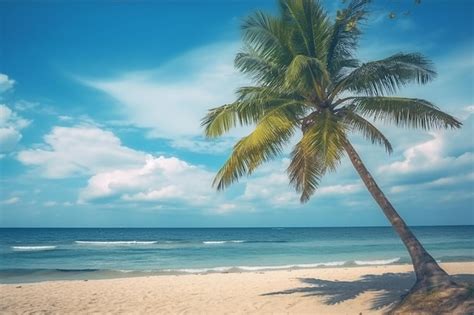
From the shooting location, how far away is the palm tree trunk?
716cm

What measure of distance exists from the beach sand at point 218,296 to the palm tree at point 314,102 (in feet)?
7.25

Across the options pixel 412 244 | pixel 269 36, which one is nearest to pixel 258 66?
pixel 269 36

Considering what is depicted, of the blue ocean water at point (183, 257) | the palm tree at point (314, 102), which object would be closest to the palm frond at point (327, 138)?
the palm tree at point (314, 102)

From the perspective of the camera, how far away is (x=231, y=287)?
12055 millimetres

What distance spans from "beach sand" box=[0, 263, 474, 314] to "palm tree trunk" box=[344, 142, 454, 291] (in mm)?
1143

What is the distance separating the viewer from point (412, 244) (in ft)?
24.9

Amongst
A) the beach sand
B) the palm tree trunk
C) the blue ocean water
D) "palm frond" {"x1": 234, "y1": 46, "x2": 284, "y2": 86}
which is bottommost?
the blue ocean water

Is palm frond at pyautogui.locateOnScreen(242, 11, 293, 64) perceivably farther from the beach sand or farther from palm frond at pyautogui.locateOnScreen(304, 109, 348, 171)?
the beach sand

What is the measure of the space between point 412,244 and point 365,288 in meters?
3.41

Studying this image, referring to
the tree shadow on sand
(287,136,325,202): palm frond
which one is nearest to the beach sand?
the tree shadow on sand

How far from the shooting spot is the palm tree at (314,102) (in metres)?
7.69

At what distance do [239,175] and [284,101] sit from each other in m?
2.02

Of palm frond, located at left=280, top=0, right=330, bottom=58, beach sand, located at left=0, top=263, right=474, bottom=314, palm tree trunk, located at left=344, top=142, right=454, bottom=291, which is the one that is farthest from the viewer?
beach sand, located at left=0, top=263, right=474, bottom=314

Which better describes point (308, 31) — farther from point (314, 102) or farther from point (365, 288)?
point (365, 288)
